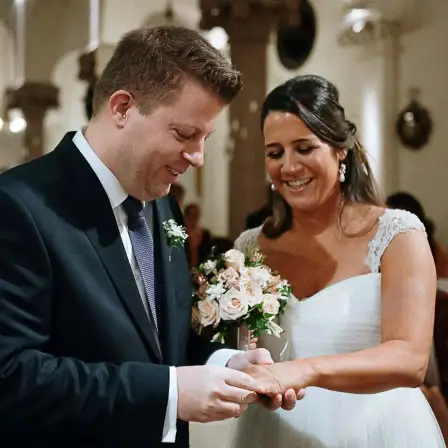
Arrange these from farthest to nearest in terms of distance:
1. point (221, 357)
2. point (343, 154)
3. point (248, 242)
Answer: point (248, 242) → point (343, 154) → point (221, 357)

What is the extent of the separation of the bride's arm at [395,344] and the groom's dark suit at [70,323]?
38 cm

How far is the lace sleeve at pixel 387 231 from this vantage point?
2072 mm

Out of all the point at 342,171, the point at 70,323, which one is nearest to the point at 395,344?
the point at 342,171

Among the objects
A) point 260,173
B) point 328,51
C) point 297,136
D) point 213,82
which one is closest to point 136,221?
point 213,82

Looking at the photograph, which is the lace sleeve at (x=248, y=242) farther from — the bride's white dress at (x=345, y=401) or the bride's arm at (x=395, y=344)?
the bride's arm at (x=395, y=344)

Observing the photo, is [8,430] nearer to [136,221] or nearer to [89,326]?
[89,326]

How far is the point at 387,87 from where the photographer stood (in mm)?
7098

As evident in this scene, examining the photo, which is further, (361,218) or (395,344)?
(361,218)

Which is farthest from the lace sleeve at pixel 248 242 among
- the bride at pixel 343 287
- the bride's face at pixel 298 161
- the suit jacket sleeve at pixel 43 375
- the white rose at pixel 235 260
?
the suit jacket sleeve at pixel 43 375

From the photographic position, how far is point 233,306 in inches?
74.2

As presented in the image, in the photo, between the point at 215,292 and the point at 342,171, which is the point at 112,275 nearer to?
the point at 215,292

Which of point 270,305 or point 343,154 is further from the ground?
point 343,154

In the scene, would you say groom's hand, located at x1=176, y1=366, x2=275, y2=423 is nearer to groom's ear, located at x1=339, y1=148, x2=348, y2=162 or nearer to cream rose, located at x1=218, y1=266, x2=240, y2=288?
cream rose, located at x1=218, y1=266, x2=240, y2=288

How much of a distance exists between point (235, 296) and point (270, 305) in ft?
0.33
